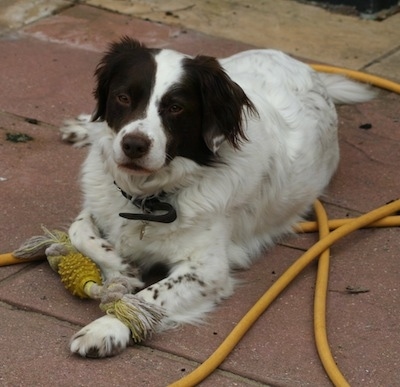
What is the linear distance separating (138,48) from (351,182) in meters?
1.77

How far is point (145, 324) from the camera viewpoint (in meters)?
4.41

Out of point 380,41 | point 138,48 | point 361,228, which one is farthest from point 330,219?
point 380,41

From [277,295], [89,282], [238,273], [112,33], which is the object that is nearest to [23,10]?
[112,33]

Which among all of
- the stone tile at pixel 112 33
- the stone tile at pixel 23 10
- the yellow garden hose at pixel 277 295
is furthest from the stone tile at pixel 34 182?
the stone tile at pixel 23 10

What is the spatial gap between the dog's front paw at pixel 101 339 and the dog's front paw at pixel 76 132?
200 centimetres

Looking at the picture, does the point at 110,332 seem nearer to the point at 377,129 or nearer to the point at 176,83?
the point at 176,83

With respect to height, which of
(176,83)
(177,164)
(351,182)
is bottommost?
(351,182)

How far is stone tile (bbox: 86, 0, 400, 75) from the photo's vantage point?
804 centimetres

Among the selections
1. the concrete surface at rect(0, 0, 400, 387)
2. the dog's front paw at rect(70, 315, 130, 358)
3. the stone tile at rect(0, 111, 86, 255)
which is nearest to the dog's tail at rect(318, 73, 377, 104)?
the concrete surface at rect(0, 0, 400, 387)

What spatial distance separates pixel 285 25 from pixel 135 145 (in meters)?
4.31

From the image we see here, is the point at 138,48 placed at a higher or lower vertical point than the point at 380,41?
higher

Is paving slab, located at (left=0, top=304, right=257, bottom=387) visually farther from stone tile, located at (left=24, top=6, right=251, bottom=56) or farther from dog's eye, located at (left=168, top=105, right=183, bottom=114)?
stone tile, located at (left=24, top=6, right=251, bottom=56)

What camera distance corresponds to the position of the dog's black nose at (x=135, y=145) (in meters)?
4.47

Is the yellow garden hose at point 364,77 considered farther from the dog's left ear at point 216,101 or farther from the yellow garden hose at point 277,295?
the dog's left ear at point 216,101
